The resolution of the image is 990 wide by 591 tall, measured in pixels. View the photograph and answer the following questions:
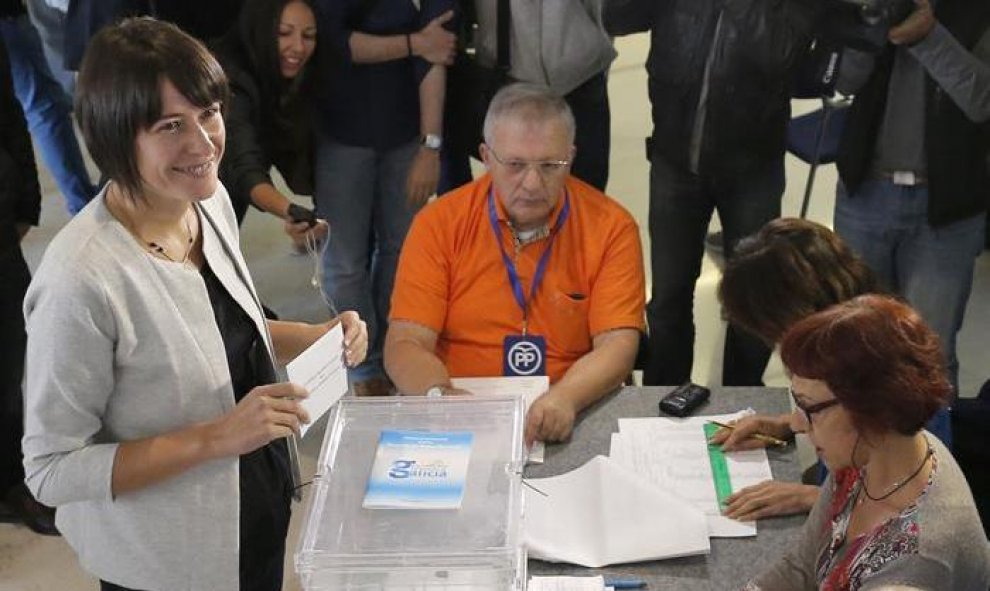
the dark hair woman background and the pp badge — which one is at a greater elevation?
the dark hair woman background

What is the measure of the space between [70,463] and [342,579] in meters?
0.42

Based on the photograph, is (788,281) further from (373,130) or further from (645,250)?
(645,250)

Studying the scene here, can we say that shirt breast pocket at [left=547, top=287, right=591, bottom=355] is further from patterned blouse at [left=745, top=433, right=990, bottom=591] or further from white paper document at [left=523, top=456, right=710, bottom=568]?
patterned blouse at [left=745, top=433, right=990, bottom=591]

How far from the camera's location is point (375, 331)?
3.44 meters

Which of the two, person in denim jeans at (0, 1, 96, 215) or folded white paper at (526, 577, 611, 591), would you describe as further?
person in denim jeans at (0, 1, 96, 215)

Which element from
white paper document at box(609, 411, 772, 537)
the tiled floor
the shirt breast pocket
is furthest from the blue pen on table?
the tiled floor

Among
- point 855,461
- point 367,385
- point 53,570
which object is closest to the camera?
point 855,461

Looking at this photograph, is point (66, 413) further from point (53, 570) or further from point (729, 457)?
point (53, 570)

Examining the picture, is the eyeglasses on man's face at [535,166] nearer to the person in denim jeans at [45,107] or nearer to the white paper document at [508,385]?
the white paper document at [508,385]

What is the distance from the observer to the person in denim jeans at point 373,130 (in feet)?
10.0

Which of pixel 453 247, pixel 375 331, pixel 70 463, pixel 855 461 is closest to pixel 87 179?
pixel 375 331

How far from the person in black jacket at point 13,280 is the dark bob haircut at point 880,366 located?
2.05 meters

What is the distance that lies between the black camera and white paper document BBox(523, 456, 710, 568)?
122cm

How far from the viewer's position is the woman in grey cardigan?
1539 millimetres
